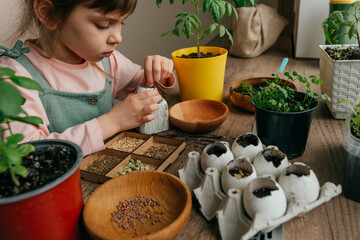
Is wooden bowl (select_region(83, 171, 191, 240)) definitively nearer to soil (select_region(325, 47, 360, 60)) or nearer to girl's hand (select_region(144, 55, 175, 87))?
girl's hand (select_region(144, 55, 175, 87))

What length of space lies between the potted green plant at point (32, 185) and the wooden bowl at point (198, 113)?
44 centimetres

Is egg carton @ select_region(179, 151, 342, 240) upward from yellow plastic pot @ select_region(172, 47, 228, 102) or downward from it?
downward

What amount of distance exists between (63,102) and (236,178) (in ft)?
2.15

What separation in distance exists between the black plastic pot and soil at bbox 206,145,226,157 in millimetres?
158

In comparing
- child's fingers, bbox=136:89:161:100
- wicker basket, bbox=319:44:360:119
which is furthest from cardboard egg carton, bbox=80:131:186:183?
wicker basket, bbox=319:44:360:119

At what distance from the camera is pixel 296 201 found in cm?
54

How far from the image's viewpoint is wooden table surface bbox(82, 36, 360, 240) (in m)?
0.57

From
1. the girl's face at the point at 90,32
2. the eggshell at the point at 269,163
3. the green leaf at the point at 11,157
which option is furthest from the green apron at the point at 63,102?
the eggshell at the point at 269,163

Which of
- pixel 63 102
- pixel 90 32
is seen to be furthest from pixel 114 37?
pixel 63 102

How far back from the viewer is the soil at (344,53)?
3.18 ft

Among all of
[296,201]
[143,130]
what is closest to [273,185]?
[296,201]

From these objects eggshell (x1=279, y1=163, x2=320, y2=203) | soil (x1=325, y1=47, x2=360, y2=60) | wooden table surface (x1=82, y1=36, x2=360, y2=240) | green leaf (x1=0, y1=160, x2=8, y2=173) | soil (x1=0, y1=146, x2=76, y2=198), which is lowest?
wooden table surface (x1=82, y1=36, x2=360, y2=240)

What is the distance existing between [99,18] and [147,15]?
95 cm

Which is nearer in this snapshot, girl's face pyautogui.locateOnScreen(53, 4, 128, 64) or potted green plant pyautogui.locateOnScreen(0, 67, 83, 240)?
potted green plant pyautogui.locateOnScreen(0, 67, 83, 240)
